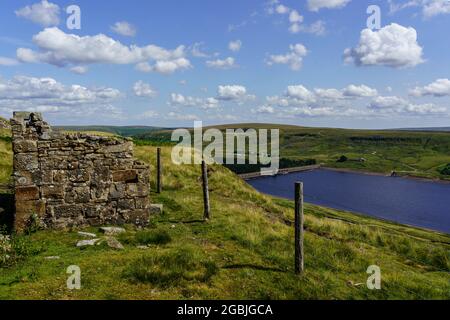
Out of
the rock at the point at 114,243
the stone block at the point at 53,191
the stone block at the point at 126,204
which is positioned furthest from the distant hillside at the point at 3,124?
the rock at the point at 114,243

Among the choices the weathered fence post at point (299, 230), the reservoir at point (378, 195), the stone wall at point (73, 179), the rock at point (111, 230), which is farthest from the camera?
the reservoir at point (378, 195)

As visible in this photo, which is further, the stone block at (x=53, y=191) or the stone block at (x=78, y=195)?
the stone block at (x=78, y=195)

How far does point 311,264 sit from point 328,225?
10.1 m

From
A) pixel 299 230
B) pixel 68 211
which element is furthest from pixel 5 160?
pixel 299 230

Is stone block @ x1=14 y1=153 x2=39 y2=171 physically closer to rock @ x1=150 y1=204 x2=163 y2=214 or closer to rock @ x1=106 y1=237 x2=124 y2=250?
rock @ x1=106 y1=237 x2=124 y2=250

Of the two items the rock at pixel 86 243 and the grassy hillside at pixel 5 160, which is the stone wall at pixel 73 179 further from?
the grassy hillside at pixel 5 160

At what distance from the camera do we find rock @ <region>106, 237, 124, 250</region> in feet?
35.7

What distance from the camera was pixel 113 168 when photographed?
42.7ft

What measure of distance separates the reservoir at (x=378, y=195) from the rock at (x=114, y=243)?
258ft

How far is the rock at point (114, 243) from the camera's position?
10878 millimetres

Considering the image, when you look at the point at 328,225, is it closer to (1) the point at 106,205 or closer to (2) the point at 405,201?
(1) the point at 106,205

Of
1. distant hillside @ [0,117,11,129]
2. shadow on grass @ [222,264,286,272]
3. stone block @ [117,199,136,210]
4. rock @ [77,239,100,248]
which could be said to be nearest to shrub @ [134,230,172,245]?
rock @ [77,239,100,248]

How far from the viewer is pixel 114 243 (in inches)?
435
